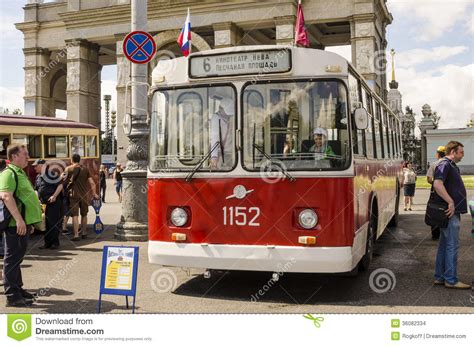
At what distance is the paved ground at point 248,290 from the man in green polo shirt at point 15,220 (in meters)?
0.27

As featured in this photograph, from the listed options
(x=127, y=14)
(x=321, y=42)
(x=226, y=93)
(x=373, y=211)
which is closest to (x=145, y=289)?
(x=226, y=93)

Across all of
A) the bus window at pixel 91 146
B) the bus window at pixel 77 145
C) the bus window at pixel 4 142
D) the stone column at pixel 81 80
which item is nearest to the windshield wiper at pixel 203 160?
the bus window at pixel 4 142

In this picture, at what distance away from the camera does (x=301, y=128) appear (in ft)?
22.0

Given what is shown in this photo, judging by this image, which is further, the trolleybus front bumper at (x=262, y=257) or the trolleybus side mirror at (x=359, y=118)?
the trolleybus side mirror at (x=359, y=118)

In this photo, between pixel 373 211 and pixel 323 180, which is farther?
pixel 373 211

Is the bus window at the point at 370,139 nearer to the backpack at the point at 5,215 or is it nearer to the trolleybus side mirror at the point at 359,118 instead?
the trolleybus side mirror at the point at 359,118

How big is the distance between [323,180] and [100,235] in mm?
8281

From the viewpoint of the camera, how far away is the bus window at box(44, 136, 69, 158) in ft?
51.1

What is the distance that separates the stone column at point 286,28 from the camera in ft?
130

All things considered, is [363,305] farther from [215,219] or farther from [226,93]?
[226,93]

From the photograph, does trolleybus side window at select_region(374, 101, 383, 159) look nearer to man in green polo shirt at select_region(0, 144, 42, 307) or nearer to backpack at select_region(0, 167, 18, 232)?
man in green polo shirt at select_region(0, 144, 42, 307)

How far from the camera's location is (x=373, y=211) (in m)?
9.33

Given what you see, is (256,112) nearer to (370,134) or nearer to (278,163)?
(278,163)

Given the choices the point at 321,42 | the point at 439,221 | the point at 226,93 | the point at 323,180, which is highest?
the point at 321,42
